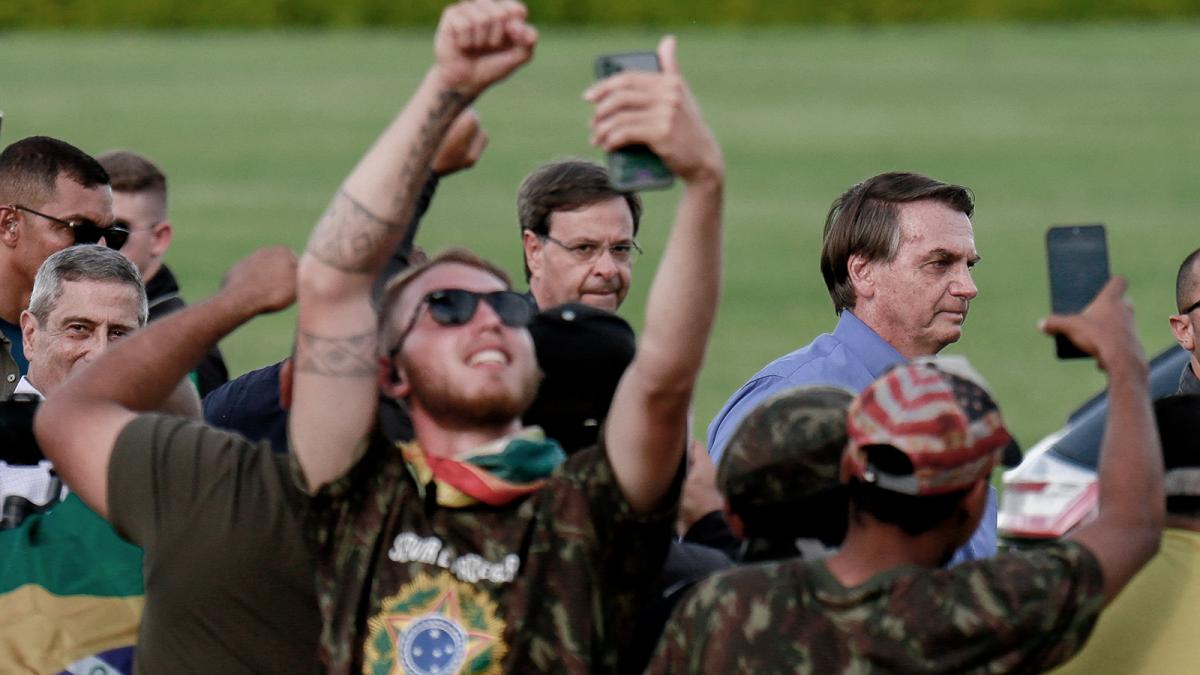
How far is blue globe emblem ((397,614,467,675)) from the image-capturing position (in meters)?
3.91

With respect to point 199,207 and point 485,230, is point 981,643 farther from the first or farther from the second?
point 199,207

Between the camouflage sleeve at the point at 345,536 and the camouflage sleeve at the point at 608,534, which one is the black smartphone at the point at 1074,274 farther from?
the camouflage sleeve at the point at 345,536

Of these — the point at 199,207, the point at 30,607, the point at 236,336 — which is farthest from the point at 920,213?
the point at 199,207

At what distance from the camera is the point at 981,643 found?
3611 millimetres

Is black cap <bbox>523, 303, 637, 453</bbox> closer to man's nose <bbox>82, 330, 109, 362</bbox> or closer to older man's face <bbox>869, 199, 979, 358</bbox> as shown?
man's nose <bbox>82, 330, 109, 362</bbox>

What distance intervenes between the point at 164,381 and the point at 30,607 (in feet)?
1.88

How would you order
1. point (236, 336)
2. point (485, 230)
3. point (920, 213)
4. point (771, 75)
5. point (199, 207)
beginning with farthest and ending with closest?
point (771, 75) < point (199, 207) < point (485, 230) < point (236, 336) < point (920, 213)

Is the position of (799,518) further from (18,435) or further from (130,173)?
(130,173)

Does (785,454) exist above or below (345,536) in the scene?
above

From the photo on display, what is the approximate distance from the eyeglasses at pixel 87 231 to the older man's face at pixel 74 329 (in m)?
1.17

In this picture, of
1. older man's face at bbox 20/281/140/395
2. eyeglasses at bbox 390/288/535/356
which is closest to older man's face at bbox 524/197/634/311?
older man's face at bbox 20/281/140/395

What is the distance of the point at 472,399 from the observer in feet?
13.3

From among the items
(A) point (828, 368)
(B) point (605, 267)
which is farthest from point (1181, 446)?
(B) point (605, 267)

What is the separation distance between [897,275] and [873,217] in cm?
21
